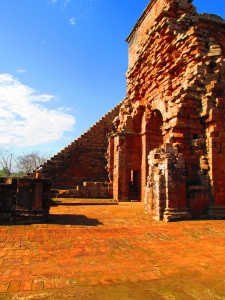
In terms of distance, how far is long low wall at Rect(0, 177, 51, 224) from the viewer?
6.06 meters

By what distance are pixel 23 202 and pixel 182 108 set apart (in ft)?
18.5

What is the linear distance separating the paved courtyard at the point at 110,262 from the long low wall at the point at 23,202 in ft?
1.63

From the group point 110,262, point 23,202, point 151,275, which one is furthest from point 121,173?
point 151,275

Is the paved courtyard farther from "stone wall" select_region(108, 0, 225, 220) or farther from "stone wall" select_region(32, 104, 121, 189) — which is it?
"stone wall" select_region(32, 104, 121, 189)

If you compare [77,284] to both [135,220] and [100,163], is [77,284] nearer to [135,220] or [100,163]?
[135,220]

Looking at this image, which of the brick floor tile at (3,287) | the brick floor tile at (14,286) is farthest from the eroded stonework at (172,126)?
the brick floor tile at (3,287)

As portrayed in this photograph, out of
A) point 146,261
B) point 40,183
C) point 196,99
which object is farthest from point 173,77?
point 146,261

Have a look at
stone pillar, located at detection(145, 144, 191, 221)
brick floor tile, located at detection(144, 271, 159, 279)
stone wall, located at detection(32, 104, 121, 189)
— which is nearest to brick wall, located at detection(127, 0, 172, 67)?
stone wall, located at detection(32, 104, 121, 189)

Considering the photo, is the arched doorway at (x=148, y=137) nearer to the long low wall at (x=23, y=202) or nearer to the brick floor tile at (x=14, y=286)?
the long low wall at (x=23, y=202)

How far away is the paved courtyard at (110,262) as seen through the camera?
2.80 m

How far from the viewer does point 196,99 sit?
335 inches

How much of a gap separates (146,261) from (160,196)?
3584 mm

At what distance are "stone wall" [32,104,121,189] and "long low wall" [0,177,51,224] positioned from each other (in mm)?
11498

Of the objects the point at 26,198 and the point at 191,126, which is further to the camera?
the point at 191,126
